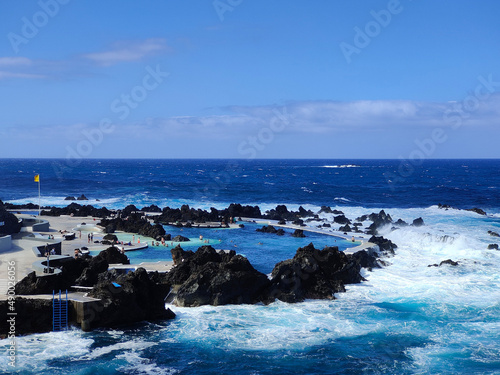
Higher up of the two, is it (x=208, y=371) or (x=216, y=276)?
(x=216, y=276)

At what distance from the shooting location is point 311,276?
31.4 m

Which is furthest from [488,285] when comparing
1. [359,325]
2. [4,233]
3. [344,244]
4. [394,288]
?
[4,233]

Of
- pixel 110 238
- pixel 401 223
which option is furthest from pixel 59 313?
pixel 401 223

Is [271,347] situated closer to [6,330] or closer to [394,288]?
[6,330]

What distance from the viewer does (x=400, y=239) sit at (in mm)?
53688

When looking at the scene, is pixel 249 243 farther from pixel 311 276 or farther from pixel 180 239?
pixel 311 276

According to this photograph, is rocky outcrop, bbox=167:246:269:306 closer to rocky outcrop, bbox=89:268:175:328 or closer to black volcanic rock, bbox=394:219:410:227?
rocky outcrop, bbox=89:268:175:328

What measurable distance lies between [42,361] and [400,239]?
41.0 m

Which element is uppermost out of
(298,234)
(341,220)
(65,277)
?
(65,277)

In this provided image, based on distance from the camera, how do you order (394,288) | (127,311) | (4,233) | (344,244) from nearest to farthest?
1. (127,311)
2. (394,288)
3. (4,233)
4. (344,244)

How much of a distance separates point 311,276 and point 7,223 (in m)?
23.5

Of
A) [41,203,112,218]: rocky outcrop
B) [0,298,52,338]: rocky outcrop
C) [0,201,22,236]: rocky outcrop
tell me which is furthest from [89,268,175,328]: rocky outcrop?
[41,203,112,218]: rocky outcrop

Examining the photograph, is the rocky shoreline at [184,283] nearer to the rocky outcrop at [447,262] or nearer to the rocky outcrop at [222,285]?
the rocky outcrop at [222,285]

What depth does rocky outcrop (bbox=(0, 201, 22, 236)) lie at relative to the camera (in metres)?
38.2
